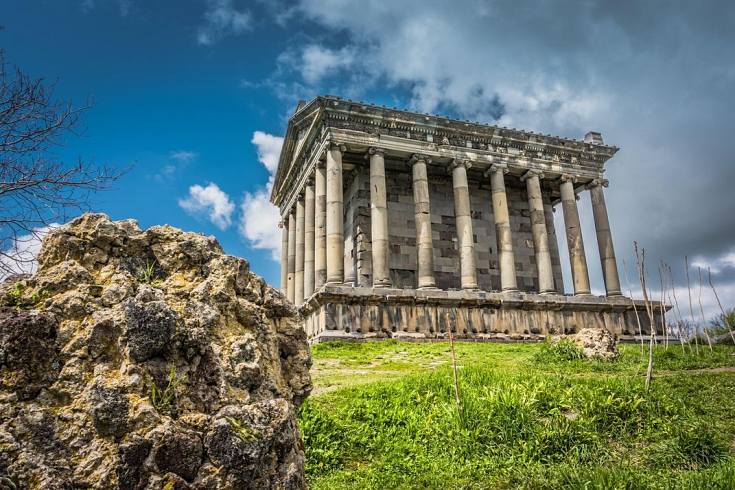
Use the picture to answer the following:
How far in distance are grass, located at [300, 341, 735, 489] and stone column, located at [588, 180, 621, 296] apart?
15.7 metres

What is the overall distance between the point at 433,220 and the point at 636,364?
1461 cm

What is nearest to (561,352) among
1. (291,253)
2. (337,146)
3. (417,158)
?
(417,158)

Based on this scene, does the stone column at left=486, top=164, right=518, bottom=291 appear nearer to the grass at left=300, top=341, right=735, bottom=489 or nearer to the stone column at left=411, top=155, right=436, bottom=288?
the stone column at left=411, top=155, right=436, bottom=288

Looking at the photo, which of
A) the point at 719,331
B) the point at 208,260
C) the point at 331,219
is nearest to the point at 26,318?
the point at 208,260

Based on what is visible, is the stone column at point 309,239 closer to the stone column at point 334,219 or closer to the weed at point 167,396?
the stone column at point 334,219

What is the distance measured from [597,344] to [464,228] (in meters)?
10.2

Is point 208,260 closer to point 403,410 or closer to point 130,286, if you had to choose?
point 130,286

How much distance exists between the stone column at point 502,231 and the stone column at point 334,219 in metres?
7.02

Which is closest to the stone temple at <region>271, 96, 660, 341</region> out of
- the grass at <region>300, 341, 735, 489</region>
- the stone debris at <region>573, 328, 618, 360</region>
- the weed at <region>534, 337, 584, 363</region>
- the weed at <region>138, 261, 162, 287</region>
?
the weed at <region>534, 337, 584, 363</region>

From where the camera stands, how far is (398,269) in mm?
24359

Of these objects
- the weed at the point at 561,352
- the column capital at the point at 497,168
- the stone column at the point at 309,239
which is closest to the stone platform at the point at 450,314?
the stone column at the point at 309,239

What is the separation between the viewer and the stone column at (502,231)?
22984mm

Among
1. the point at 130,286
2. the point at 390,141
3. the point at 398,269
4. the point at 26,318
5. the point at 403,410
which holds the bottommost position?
the point at 403,410

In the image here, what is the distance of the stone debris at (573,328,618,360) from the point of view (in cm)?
1313
